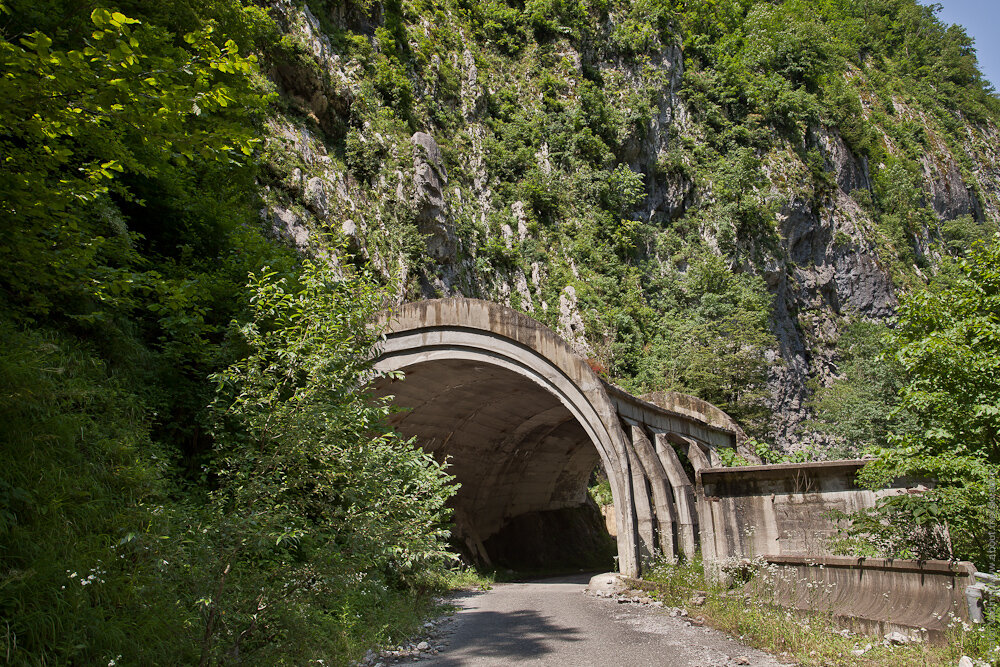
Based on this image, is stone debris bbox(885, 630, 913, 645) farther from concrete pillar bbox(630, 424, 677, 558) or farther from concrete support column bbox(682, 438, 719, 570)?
concrete pillar bbox(630, 424, 677, 558)

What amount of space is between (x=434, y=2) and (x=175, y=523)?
31.2m

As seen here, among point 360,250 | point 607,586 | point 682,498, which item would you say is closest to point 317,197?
point 360,250

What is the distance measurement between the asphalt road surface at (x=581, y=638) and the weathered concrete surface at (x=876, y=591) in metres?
1.05

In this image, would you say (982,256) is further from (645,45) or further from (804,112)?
(804,112)

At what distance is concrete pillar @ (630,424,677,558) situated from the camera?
1131cm

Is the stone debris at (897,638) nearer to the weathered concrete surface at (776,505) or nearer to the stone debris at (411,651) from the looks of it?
the weathered concrete surface at (776,505)

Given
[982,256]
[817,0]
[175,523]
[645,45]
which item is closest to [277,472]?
A: [175,523]

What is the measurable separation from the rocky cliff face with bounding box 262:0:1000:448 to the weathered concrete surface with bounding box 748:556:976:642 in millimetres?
12487

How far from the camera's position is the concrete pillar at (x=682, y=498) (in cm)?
1126

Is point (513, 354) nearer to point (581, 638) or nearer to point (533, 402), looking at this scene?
point (533, 402)

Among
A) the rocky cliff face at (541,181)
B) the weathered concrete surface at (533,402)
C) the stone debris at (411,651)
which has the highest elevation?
the rocky cliff face at (541,181)

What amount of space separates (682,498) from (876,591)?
5839 mm

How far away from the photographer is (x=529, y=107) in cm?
3170

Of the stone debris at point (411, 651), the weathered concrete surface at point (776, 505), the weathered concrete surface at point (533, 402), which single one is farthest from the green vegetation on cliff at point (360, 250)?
the weathered concrete surface at point (776, 505)
